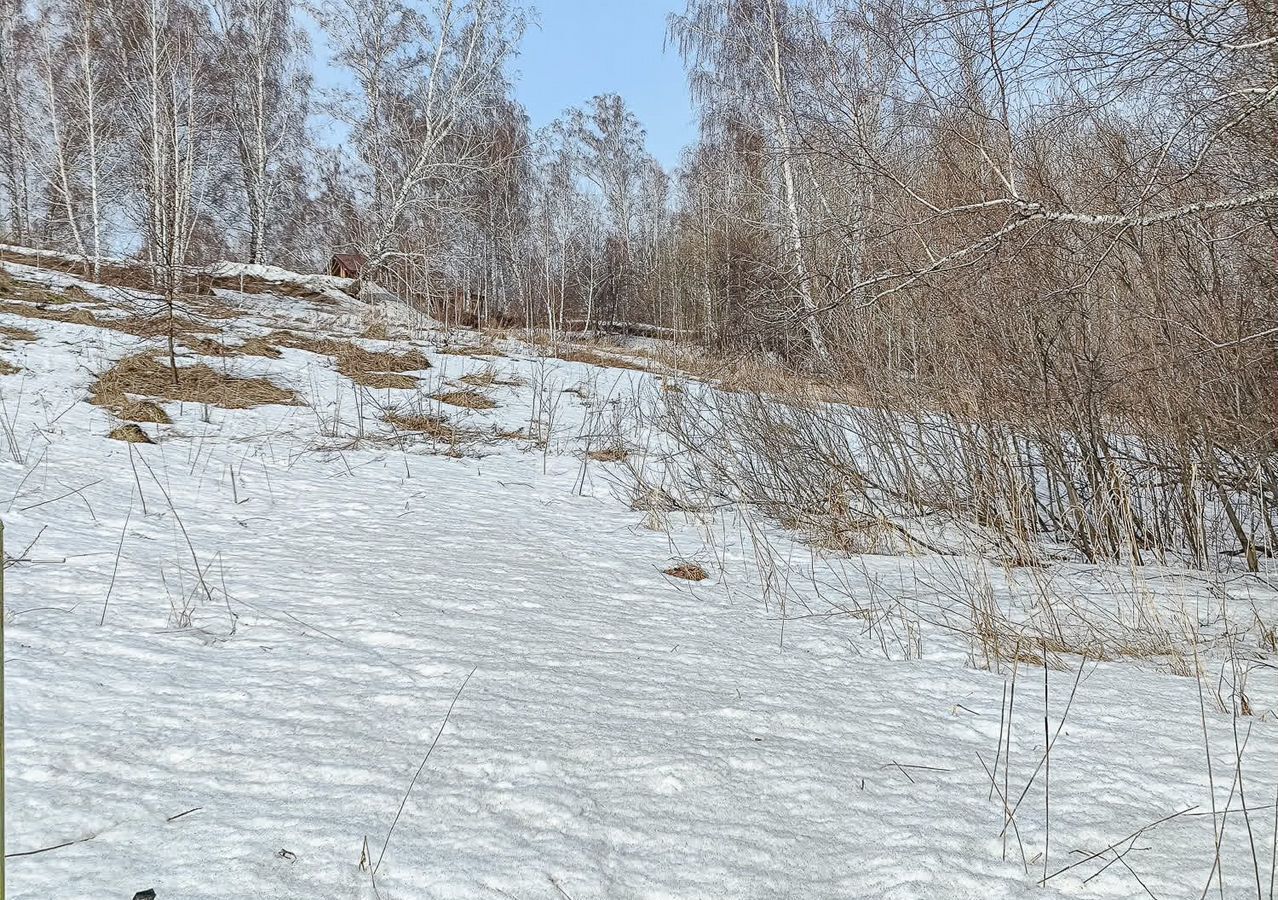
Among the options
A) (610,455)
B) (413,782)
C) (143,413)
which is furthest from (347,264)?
(413,782)

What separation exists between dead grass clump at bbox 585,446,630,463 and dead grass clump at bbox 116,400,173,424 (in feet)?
8.79

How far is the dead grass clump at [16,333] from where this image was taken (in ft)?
20.7

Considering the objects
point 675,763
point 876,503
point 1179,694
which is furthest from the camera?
point 876,503

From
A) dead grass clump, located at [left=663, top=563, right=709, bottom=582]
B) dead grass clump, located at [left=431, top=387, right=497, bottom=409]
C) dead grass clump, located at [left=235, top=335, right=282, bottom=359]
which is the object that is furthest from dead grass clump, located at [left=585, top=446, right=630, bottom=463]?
dead grass clump, located at [left=235, top=335, right=282, bottom=359]

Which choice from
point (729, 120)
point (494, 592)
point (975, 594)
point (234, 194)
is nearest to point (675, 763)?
point (494, 592)

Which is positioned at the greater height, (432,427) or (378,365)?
(378,365)

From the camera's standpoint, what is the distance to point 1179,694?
1.85 metres

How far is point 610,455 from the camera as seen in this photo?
546 cm

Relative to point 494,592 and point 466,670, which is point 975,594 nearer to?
point 494,592

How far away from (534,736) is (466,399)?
5439 millimetres

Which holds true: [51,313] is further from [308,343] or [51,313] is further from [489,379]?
[489,379]

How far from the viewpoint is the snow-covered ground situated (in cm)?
108

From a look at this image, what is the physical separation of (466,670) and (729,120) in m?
12.8

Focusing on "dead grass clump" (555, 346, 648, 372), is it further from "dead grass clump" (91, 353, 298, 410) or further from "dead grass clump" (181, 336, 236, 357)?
"dead grass clump" (91, 353, 298, 410)
